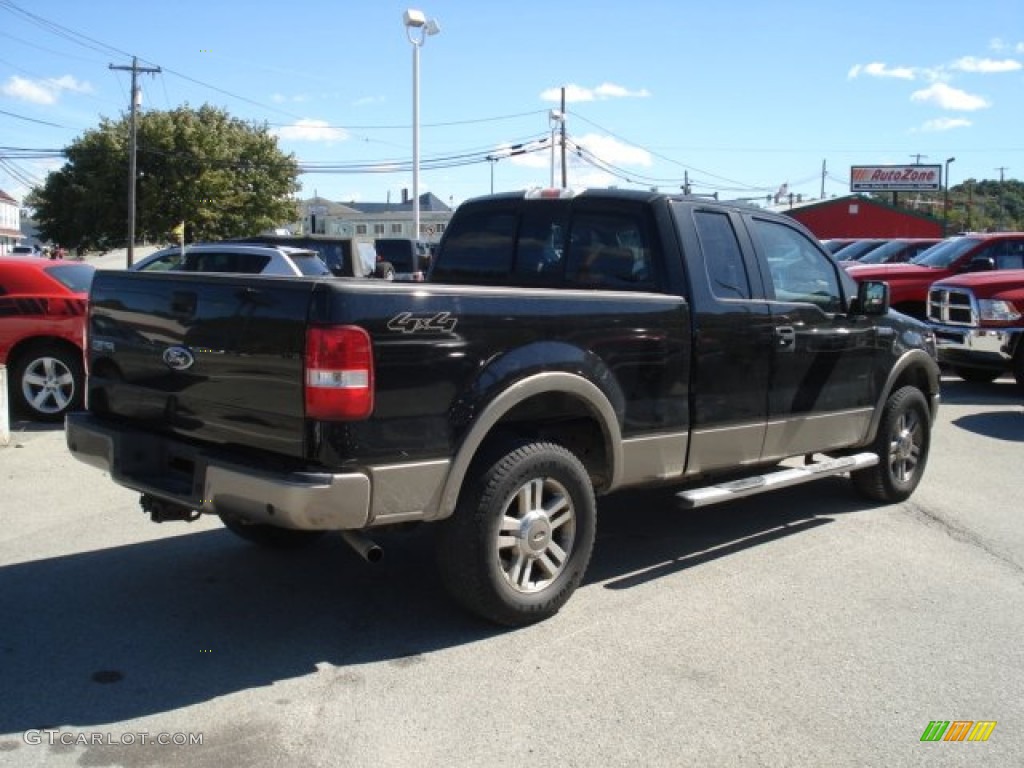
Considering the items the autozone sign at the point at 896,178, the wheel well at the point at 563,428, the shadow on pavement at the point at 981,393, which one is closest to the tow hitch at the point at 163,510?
the wheel well at the point at 563,428

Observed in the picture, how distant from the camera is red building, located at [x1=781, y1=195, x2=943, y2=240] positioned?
196ft

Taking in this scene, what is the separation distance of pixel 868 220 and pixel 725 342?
59.5 meters

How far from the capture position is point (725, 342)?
534 centimetres

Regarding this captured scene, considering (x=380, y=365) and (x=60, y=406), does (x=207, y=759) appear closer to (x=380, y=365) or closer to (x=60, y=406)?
(x=380, y=365)

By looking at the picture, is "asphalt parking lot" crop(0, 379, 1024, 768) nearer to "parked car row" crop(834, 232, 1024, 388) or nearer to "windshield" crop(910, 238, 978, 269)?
"parked car row" crop(834, 232, 1024, 388)

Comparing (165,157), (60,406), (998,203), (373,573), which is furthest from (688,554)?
(998,203)

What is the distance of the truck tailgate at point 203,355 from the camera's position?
382 cm

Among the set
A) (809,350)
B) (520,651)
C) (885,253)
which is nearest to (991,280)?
(885,253)

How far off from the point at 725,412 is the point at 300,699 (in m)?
2.83

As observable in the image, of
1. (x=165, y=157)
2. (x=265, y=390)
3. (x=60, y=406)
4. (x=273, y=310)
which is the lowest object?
(x=60, y=406)

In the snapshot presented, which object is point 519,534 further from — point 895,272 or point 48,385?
point 895,272

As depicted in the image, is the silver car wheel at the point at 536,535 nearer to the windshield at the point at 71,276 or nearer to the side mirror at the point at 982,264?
→ the windshield at the point at 71,276

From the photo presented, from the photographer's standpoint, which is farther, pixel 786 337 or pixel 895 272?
pixel 895 272

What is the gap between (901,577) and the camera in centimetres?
540
